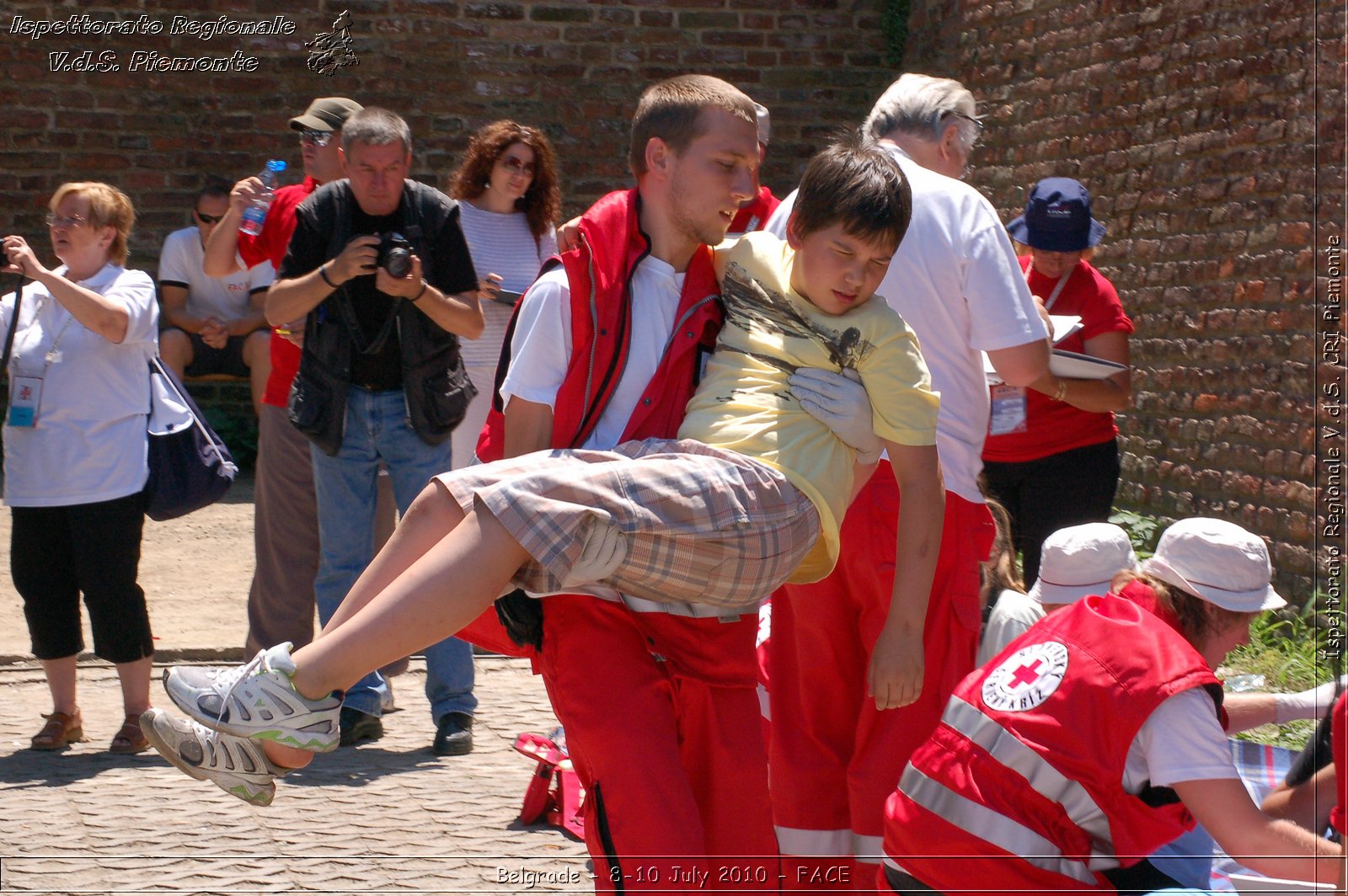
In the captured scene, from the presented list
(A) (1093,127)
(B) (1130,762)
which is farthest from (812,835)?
(A) (1093,127)

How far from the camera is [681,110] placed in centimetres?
304

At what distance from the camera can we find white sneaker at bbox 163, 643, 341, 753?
2.66 metres

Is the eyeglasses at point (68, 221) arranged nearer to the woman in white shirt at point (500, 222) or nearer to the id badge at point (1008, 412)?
the woman in white shirt at point (500, 222)

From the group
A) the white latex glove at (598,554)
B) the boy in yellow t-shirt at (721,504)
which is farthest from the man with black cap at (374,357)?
the white latex glove at (598,554)

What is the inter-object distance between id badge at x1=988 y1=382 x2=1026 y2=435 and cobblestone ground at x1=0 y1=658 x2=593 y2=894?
2018mm

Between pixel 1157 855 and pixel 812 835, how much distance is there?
87cm

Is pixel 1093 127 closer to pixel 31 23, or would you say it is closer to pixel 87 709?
pixel 87 709

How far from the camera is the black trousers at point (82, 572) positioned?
5.29 m

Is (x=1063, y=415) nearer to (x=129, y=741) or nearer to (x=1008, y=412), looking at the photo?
(x=1008, y=412)

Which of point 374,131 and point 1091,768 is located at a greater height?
point 374,131

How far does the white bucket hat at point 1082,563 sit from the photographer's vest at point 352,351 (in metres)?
2.26

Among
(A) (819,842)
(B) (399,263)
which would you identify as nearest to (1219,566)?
(A) (819,842)

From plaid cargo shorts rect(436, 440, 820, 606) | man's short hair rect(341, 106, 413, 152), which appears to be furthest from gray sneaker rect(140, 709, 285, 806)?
man's short hair rect(341, 106, 413, 152)

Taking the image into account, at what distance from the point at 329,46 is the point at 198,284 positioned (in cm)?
201
